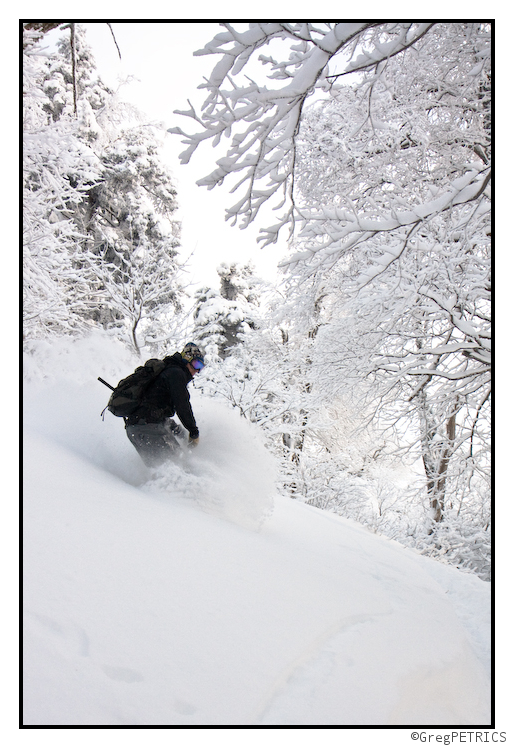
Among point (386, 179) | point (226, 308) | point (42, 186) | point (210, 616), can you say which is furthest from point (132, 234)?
point (210, 616)

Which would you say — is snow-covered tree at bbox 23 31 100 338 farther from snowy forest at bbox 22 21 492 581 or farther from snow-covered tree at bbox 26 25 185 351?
snow-covered tree at bbox 26 25 185 351

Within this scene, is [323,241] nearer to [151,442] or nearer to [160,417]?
[160,417]

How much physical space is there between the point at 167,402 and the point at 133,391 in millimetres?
331

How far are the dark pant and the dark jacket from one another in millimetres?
55

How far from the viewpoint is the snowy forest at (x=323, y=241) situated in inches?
92.0

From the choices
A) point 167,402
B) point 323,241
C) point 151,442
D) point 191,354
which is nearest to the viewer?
point 151,442

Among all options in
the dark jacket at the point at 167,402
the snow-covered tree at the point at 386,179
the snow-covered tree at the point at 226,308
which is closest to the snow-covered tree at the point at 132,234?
the snow-covered tree at the point at 226,308

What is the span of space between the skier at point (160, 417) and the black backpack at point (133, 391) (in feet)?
0.15

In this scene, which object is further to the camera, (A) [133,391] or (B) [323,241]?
(B) [323,241]

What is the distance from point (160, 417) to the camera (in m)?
3.81

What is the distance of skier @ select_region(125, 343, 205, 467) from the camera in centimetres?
378

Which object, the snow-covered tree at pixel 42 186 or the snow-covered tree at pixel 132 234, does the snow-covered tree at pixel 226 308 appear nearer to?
the snow-covered tree at pixel 132 234

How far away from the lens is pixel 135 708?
1.43 m
